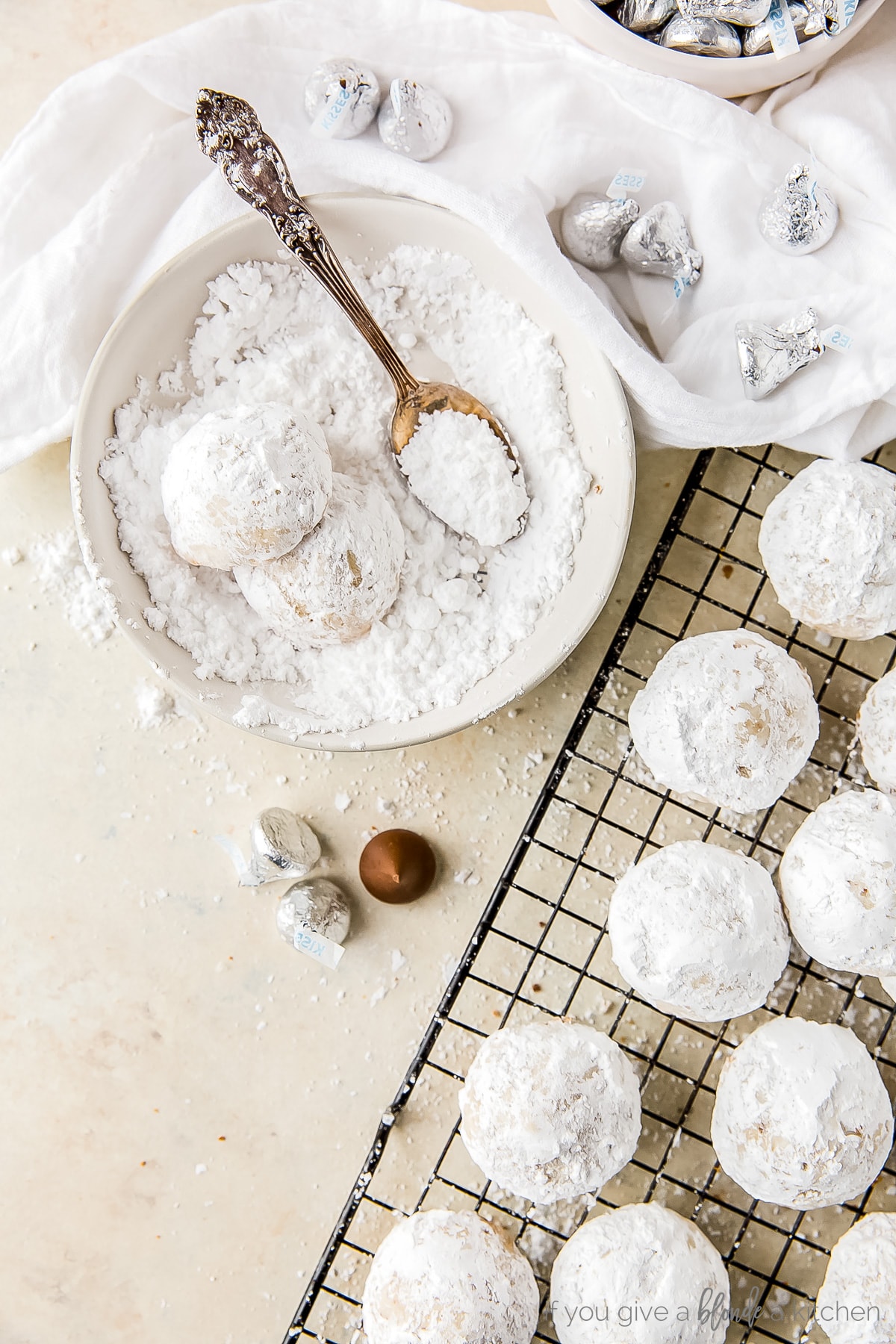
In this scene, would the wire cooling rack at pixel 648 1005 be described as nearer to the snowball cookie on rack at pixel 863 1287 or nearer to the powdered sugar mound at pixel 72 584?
the snowball cookie on rack at pixel 863 1287

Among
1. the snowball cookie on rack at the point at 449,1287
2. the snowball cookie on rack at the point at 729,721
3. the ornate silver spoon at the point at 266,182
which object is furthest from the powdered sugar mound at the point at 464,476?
the snowball cookie on rack at the point at 449,1287

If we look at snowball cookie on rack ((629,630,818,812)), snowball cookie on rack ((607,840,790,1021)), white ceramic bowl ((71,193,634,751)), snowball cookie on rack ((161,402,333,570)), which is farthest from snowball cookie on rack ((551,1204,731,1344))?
snowball cookie on rack ((161,402,333,570))

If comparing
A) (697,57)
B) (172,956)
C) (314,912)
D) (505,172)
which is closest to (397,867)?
(314,912)

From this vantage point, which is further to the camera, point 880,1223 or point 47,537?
point 47,537

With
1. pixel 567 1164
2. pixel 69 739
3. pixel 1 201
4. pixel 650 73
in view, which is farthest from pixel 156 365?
pixel 567 1164

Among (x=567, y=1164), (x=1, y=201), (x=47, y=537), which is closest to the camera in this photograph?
(x=567, y=1164)

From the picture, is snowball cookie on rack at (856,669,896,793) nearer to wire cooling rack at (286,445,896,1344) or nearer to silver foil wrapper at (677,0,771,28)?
wire cooling rack at (286,445,896,1344)

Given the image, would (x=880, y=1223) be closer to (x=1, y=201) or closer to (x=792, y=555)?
(x=792, y=555)
